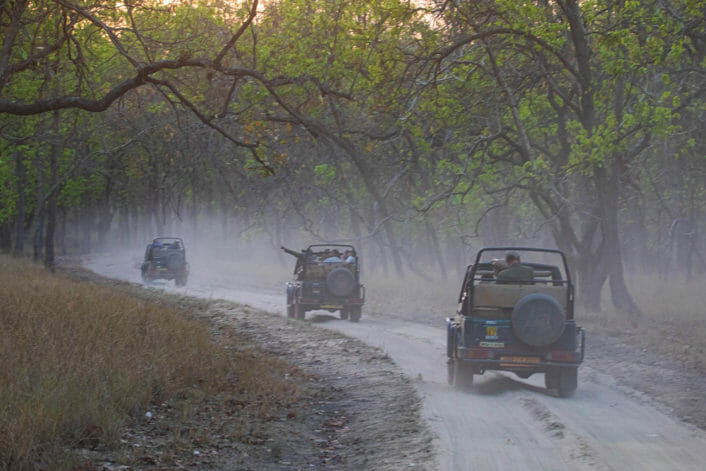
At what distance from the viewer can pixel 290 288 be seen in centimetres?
2112

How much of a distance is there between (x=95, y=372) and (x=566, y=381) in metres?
6.17

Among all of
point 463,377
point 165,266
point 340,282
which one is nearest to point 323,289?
point 340,282

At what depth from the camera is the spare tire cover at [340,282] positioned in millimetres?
19703

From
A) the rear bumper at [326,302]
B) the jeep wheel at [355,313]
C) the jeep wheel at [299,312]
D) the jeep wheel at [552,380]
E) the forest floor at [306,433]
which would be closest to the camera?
the forest floor at [306,433]

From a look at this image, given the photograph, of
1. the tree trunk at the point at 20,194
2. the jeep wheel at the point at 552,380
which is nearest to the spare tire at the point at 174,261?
the tree trunk at the point at 20,194

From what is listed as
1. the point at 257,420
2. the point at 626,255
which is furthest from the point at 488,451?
the point at 626,255

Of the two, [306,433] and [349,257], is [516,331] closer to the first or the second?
[306,433]

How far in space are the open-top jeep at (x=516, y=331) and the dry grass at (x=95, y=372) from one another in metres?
2.61

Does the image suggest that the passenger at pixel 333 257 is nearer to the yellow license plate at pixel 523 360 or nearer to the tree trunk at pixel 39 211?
the yellow license plate at pixel 523 360

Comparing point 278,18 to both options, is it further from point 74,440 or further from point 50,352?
point 74,440

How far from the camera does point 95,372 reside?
8.46 metres

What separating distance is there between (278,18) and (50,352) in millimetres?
15859

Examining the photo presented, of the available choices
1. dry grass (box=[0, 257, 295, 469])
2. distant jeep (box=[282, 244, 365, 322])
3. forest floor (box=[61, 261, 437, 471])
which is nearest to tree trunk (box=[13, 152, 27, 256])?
distant jeep (box=[282, 244, 365, 322])

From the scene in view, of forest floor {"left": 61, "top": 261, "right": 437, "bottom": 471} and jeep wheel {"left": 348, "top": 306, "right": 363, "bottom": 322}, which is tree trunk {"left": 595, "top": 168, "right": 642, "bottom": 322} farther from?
forest floor {"left": 61, "top": 261, "right": 437, "bottom": 471}
